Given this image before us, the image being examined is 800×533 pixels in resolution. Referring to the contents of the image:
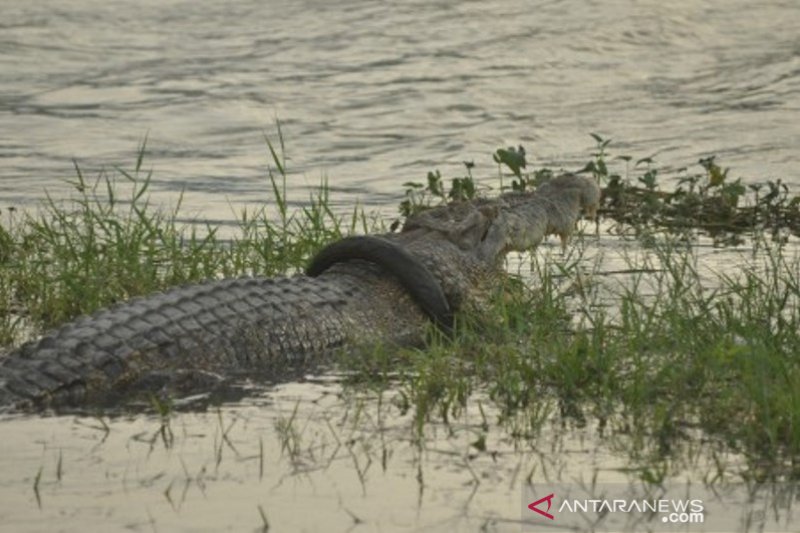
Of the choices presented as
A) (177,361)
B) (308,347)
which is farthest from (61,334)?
(308,347)

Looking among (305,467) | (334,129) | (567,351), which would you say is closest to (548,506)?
(305,467)

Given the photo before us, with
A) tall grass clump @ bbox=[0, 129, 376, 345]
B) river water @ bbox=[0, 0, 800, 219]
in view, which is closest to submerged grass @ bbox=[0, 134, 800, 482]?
tall grass clump @ bbox=[0, 129, 376, 345]

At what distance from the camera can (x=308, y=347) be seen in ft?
23.0

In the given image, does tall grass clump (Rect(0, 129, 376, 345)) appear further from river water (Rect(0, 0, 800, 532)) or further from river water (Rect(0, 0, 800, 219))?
river water (Rect(0, 0, 800, 219))

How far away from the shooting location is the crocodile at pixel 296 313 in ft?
20.2

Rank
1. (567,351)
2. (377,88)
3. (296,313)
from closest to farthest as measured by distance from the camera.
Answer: (567,351) < (296,313) < (377,88)

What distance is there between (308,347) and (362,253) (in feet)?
2.43

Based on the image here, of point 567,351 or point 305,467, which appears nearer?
point 305,467

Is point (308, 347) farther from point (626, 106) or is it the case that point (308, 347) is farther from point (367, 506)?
point (626, 106)

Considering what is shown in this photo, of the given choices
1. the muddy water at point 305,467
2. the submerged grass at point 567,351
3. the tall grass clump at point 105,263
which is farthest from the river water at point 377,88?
the muddy water at point 305,467

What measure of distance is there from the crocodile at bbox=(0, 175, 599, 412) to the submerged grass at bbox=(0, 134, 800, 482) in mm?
254

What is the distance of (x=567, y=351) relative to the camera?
600 cm

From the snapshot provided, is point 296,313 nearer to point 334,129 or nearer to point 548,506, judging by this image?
point 548,506

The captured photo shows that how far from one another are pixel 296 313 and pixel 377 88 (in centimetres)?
804
